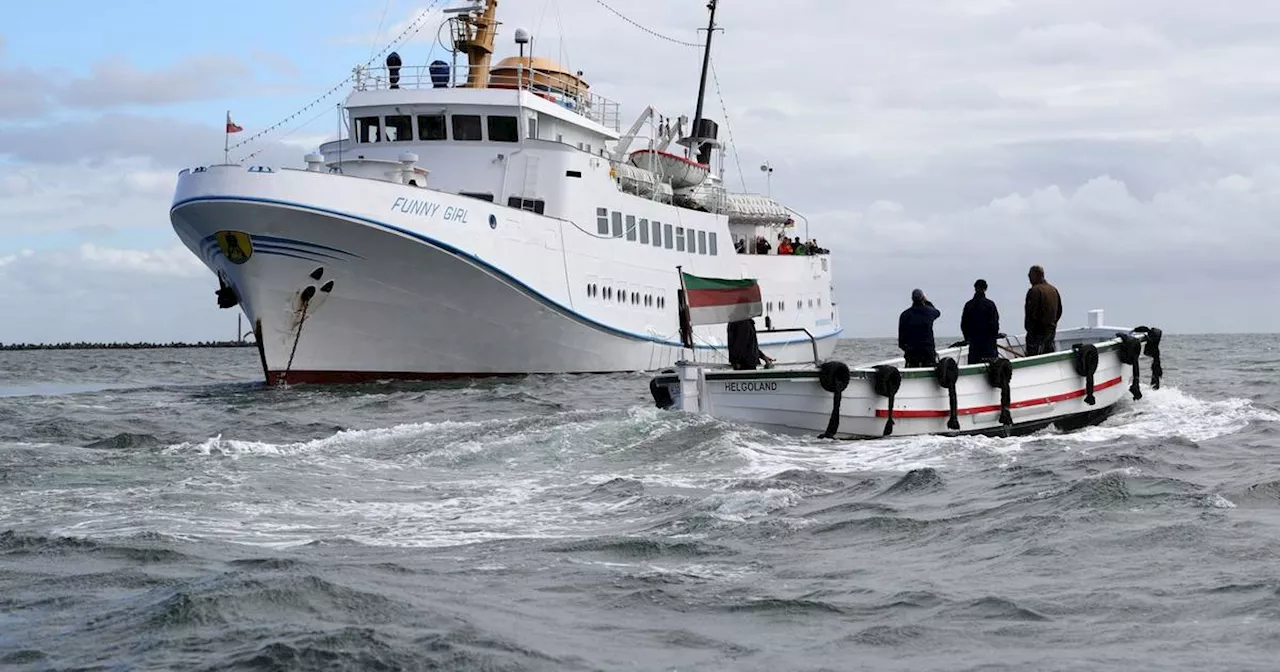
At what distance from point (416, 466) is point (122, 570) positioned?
5.92 metres

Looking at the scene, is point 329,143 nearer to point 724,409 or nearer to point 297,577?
point 724,409

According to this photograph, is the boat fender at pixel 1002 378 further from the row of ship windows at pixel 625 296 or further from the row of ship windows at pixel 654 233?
the row of ship windows at pixel 654 233

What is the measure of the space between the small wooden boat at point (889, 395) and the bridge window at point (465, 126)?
14671 millimetres

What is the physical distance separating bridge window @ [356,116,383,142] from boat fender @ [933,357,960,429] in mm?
18408

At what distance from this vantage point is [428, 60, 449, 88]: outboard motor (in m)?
31.0

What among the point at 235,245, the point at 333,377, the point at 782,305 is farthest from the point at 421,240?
the point at 782,305

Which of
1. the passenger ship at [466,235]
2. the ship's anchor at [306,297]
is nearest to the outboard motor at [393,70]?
the passenger ship at [466,235]

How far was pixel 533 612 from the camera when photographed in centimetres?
715

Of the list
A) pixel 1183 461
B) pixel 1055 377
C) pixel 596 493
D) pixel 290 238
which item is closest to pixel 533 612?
pixel 596 493

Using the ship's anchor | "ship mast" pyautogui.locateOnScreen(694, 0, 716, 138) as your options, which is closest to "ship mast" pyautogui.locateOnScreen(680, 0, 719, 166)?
"ship mast" pyautogui.locateOnScreen(694, 0, 716, 138)

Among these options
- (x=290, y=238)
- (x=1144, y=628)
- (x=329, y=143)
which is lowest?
(x=1144, y=628)

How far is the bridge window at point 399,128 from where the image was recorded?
3047 cm

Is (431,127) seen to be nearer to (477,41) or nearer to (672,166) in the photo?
(477,41)

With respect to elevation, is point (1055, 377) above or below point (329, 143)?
below
